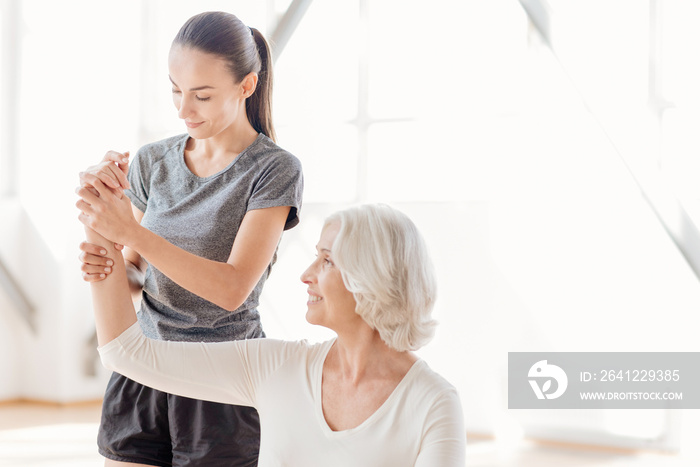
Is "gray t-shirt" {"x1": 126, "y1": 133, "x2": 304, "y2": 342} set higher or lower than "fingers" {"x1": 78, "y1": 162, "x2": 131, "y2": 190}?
lower

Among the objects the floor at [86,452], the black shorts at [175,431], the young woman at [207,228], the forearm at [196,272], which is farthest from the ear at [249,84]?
the floor at [86,452]

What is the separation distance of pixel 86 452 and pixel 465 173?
2658 mm

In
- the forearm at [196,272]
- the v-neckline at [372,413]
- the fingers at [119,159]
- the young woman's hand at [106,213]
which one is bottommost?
the v-neckline at [372,413]

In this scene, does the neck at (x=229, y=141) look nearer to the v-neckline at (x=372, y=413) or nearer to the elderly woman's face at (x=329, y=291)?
the elderly woman's face at (x=329, y=291)

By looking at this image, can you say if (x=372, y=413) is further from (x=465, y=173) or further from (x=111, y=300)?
(x=465, y=173)

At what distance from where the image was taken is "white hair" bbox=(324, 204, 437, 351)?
1.47m

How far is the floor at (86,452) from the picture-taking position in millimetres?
4152

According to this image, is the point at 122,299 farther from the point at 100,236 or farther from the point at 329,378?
the point at 329,378

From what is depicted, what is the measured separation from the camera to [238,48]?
1.62 metres

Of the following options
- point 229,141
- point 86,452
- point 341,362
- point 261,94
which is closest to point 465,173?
point 86,452

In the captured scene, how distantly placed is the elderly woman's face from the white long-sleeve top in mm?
80

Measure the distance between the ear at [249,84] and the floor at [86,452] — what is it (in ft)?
9.73

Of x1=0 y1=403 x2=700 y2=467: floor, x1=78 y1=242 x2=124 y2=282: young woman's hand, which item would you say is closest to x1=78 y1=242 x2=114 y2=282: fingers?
x1=78 y1=242 x2=124 y2=282: young woman's hand

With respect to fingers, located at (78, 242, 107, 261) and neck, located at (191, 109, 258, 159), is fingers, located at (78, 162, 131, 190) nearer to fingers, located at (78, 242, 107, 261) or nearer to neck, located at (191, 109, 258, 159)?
fingers, located at (78, 242, 107, 261)
